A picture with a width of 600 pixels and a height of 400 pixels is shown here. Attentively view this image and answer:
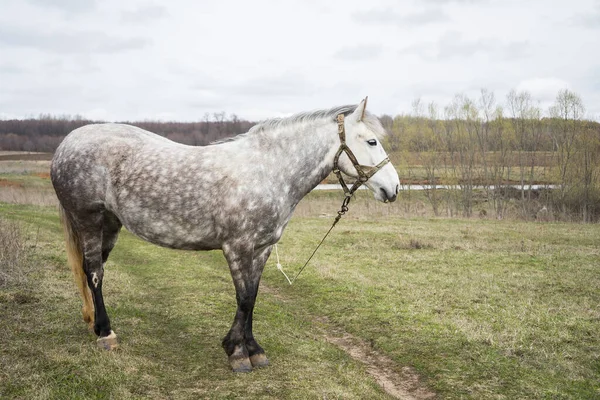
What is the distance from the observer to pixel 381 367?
238 inches

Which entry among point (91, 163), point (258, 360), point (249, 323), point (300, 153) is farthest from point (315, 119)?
point (258, 360)

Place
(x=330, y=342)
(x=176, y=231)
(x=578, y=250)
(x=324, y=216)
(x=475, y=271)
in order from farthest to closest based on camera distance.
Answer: (x=324, y=216) → (x=578, y=250) → (x=475, y=271) → (x=330, y=342) → (x=176, y=231)

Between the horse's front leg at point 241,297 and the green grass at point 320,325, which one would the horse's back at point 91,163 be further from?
the green grass at point 320,325

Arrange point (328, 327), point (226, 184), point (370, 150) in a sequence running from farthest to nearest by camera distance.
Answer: point (328, 327) → point (370, 150) → point (226, 184)

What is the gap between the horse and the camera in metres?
5.18

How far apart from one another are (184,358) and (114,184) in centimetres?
231

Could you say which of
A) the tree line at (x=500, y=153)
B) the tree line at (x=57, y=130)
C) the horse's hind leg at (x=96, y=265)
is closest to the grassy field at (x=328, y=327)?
the horse's hind leg at (x=96, y=265)

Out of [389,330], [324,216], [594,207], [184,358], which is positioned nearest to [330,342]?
[389,330]

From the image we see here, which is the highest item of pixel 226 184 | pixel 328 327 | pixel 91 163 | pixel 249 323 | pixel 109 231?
pixel 91 163

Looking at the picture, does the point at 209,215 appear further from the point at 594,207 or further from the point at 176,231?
the point at 594,207

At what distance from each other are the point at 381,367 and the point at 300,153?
306 cm

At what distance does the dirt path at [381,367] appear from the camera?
17.4ft

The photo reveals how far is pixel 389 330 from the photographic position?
24.0ft

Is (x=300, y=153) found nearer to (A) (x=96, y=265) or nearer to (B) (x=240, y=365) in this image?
(B) (x=240, y=365)
